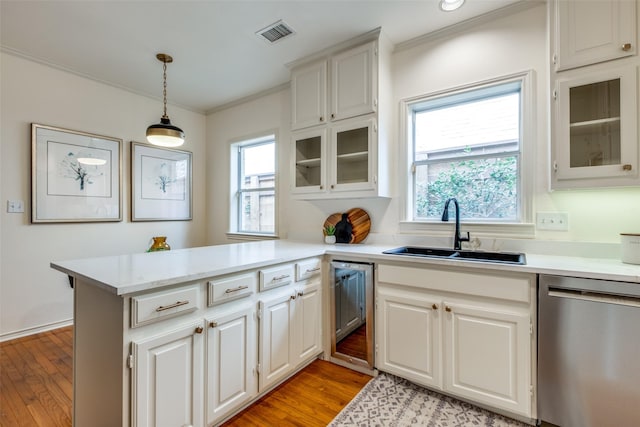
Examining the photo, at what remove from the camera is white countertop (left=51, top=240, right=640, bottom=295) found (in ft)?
4.06

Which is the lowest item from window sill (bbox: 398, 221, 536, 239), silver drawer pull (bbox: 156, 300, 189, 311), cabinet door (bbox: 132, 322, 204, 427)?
cabinet door (bbox: 132, 322, 204, 427)

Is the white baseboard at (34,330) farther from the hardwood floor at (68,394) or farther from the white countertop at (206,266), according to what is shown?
the white countertop at (206,266)

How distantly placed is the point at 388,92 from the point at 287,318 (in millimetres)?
2033

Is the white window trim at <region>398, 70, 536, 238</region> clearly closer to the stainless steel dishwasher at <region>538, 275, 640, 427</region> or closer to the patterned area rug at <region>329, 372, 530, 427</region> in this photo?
the stainless steel dishwasher at <region>538, 275, 640, 427</region>

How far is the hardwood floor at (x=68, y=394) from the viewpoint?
1672 millimetres

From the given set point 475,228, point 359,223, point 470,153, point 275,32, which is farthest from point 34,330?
point 470,153

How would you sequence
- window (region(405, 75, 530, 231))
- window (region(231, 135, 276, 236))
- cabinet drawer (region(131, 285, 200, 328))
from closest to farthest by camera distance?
cabinet drawer (region(131, 285, 200, 328)) → window (region(405, 75, 530, 231)) → window (region(231, 135, 276, 236))

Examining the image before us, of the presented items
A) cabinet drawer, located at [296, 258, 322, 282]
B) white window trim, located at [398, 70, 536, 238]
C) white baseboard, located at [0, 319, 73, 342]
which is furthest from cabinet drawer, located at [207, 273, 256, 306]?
white baseboard, located at [0, 319, 73, 342]

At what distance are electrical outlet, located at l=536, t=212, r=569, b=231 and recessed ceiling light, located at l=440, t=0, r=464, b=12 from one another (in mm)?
1592

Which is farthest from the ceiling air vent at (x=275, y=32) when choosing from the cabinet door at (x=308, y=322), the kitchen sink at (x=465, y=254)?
the cabinet door at (x=308, y=322)

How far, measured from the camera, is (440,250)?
2271mm

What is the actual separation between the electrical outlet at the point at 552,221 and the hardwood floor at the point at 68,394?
1.65 metres

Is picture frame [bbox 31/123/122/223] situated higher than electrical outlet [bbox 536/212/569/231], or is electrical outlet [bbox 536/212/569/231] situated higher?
picture frame [bbox 31/123/122/223]

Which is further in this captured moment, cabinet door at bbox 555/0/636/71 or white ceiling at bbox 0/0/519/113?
white ceiling at bbox 0/0/519/113
